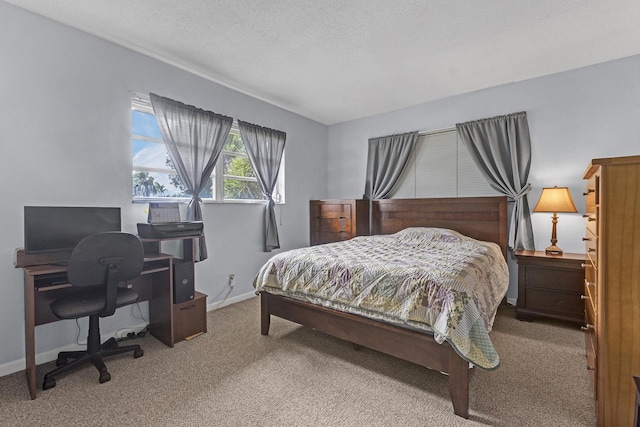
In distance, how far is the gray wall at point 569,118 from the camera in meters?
2.95

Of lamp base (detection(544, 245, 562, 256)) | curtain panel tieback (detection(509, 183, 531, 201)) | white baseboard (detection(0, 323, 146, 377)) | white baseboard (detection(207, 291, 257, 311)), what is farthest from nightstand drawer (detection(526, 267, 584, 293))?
white baseboard (detection(0, 323, 146, 377))

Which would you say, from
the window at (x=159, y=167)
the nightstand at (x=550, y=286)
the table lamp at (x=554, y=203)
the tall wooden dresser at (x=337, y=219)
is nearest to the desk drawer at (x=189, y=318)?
the window at (x=159, y=167)

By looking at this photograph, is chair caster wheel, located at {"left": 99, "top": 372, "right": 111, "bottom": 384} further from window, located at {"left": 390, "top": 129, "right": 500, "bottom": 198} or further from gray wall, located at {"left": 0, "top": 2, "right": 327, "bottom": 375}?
window, located at {"left": 390, "top": 129, "right": 500, "bottom": 198}

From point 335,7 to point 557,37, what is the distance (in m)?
2.06

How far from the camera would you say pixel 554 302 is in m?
2.89

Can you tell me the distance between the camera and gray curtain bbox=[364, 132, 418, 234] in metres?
4.29

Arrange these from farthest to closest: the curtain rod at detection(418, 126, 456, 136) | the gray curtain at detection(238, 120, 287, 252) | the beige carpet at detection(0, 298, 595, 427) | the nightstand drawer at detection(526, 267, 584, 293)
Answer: the curtain rod at detection(418, 126, 456, 136) → the gray curtain at detection(238, 120, 287, 252) → the nightstand drawer at detection(526, 267, 584, 293) → the beige carpet at detection(0, 298, 595, 427)

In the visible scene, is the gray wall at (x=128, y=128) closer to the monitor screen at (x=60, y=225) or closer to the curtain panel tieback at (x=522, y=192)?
the curtain panel tieback at (x=522, y=192)

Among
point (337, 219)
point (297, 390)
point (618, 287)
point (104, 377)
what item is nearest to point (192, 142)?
point (104, 377)

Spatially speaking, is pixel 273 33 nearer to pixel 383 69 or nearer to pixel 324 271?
pixel 383 69

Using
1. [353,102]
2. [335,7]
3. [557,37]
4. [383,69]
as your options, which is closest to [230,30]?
[335,7]

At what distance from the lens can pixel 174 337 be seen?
99.9 inches

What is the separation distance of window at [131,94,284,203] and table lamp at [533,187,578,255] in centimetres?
351

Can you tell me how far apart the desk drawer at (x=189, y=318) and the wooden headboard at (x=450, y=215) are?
2.79m
